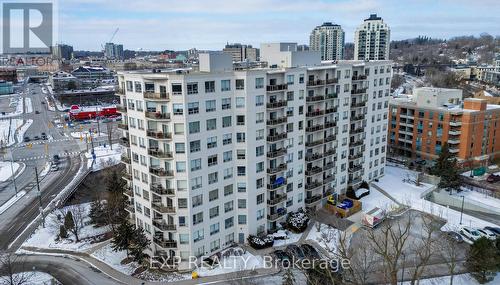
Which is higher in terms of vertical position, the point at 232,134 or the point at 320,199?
the point at 232,134

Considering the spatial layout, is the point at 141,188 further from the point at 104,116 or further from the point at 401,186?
the point at 104,116

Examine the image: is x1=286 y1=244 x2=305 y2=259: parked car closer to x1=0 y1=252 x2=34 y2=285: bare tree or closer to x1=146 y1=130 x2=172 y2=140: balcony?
x1=146 y1=130 x2=172 y2=140: balcony

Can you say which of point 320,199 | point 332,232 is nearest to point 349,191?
point 320,199

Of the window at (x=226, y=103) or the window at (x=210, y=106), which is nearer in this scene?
the window at (x=210, y=106)

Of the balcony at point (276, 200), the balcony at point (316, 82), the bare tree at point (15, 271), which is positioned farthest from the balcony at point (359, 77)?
the bare tree at point (15, 271)

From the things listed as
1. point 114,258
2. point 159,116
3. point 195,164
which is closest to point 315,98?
point 195,164

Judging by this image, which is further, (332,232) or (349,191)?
(349,191)

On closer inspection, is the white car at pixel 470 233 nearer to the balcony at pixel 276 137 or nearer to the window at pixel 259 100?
the balcony at pixel 276 137
